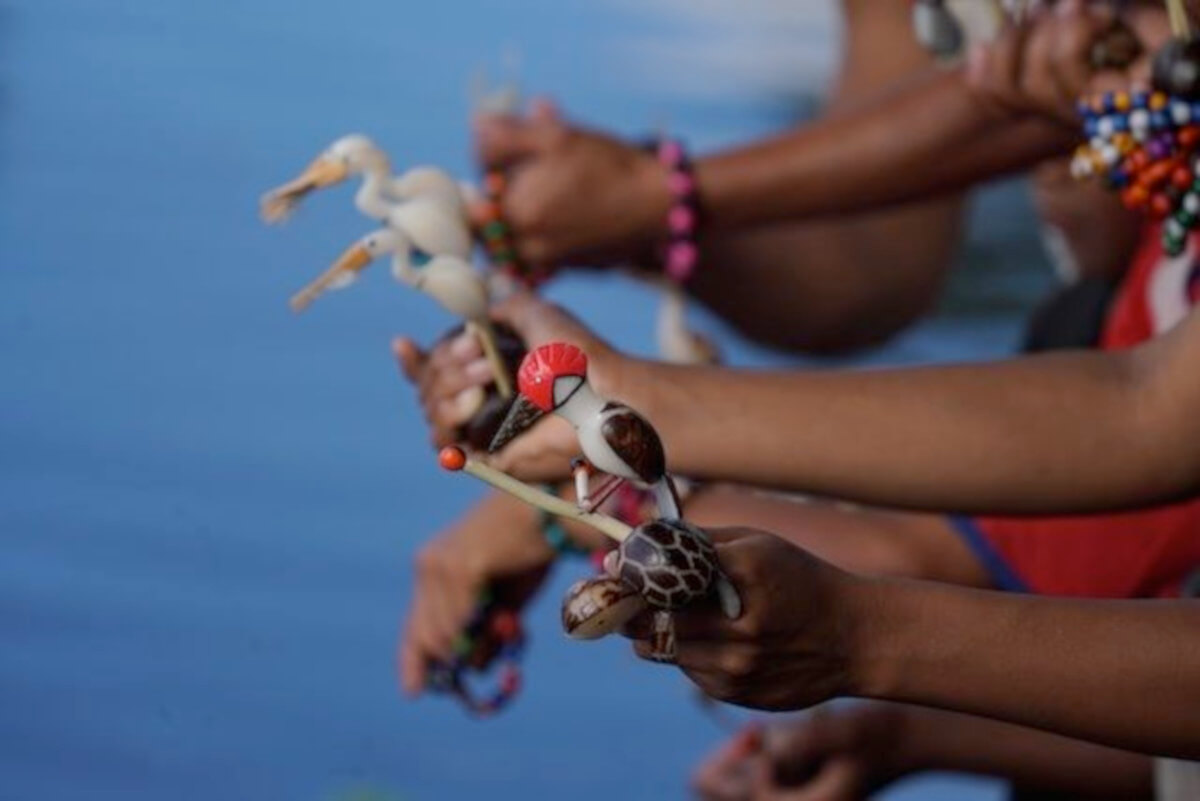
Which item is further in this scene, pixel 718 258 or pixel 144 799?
pixel 144 799

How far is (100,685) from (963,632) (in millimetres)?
1636

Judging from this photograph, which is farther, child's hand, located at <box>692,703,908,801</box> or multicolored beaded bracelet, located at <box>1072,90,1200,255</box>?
child's hand, located at <box>692,703,908,801</box>

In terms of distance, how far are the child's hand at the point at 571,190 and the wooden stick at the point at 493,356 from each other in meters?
0.37

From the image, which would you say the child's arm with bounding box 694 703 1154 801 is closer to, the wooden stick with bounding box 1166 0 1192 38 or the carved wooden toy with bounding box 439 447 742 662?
the wooden stick with bounding box 1166 0 1192 38

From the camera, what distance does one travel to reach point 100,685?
2531mm

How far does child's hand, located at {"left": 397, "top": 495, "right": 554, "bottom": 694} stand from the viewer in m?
1.67

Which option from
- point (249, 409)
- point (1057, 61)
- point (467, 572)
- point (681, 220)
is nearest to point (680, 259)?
point (681, 220)

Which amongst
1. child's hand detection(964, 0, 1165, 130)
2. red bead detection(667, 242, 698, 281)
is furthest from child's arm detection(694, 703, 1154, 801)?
child's hand detection(964, 0, 1165, 130)

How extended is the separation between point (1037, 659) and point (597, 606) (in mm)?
190

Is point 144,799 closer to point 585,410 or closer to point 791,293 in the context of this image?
point 791,293

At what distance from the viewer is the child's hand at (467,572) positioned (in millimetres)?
1672

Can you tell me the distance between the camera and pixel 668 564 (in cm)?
94

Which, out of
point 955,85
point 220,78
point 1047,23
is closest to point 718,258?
point 955,85

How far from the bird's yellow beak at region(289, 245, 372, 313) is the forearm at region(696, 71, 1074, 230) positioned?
45cm
